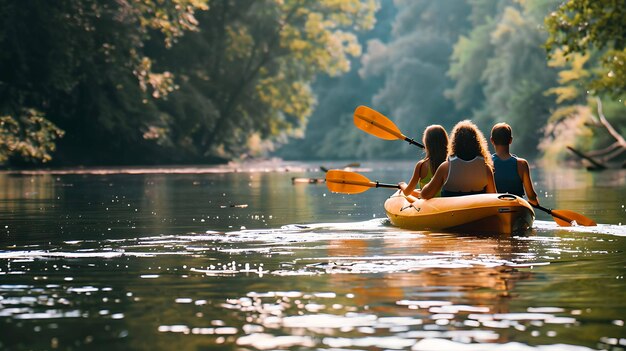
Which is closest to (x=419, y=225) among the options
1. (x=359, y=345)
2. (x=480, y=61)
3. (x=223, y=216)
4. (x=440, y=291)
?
(x=223, y=216)

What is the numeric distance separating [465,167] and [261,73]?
158 ft

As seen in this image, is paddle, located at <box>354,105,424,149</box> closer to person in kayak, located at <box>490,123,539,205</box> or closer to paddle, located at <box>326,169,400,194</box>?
paddle, located at <box>326,169,400,194</box>

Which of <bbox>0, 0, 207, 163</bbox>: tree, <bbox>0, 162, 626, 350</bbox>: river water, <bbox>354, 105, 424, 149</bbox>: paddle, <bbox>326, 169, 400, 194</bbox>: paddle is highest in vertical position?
<bbox>0, 0, 207, 163</bbox>: tree

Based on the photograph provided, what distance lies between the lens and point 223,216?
750 inches

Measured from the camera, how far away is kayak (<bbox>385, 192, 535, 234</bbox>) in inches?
579

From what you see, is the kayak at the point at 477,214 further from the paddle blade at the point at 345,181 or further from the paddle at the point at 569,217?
the paddle blade at the point at 345,181

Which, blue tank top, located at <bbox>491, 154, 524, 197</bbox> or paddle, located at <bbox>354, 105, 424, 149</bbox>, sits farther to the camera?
paddle, located at <bbox>354, 105, 424, 149</bbox>

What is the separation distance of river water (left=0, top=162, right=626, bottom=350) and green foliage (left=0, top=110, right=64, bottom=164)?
54.1ft

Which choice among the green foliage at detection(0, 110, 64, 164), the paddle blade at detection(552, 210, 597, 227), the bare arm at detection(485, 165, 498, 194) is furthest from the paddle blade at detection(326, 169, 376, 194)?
the green foliage at detection(0, 110, 64, 164)

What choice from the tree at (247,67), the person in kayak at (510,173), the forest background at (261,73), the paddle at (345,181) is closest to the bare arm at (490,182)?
the person in kayak at (510,173)

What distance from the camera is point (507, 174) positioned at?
16031 mm

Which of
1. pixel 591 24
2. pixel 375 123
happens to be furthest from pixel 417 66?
pixel 375 123

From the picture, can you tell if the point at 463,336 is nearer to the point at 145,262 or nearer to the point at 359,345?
the point at 359,345

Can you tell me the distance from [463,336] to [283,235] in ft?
25.4
